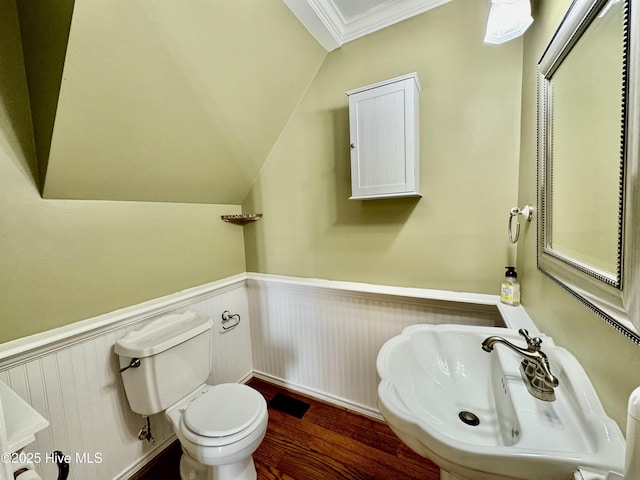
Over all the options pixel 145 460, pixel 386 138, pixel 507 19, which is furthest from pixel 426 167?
pixel 145 460

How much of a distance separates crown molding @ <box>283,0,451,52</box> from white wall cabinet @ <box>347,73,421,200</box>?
15.7 inches

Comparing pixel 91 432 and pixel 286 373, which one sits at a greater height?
pixel 91 432

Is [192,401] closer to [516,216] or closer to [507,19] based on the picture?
[516,216]

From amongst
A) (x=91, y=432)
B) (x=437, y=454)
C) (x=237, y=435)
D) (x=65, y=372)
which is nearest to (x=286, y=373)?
(x=237, y=435)

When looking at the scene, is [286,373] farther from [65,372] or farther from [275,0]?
[275,0]

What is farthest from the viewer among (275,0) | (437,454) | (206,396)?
(206,396)

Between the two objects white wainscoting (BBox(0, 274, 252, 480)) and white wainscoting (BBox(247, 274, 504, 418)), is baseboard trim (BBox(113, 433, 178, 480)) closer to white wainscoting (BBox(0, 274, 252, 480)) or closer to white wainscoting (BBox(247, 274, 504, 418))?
white wainscoting (BBox(0, 274, 252, 480))

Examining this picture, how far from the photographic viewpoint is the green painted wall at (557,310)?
486mm

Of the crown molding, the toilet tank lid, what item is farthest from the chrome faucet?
the crown molding

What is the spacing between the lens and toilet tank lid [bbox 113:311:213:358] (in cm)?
115

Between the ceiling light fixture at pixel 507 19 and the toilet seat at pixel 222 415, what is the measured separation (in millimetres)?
1817

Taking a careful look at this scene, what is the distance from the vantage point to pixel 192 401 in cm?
125

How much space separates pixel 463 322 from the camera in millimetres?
1270

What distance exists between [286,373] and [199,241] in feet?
3.77
